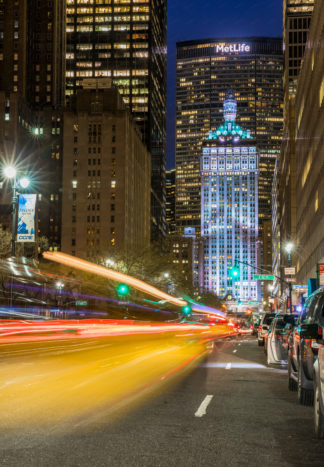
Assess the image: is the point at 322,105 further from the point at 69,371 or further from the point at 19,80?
the point at 19,80

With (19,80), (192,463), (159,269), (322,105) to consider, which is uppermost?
(19,80)

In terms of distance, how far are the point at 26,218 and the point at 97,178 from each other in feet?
395

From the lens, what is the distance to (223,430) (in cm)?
895

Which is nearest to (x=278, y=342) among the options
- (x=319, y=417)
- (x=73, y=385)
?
(x=73, y=385)

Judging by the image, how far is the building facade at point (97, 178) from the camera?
150m

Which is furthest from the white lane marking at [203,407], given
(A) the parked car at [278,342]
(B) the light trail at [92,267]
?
(B) the light trail at [92,267]

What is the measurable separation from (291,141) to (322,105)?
41.3 m

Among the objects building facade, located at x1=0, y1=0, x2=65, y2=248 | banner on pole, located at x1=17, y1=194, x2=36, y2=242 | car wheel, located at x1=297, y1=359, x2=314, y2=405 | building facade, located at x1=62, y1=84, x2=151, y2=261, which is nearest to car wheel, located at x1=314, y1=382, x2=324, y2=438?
car wheel, located at x1=297, y1=359, x2=314, y2=405

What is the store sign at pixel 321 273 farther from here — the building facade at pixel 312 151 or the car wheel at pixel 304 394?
the building facade at pixel 312 151

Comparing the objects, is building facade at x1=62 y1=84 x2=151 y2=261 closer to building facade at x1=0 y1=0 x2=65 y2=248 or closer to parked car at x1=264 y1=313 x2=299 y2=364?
building facade at x1=0 y1=0 x2=65 y2=248

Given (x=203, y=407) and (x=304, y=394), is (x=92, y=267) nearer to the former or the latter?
(x=304, y=394)

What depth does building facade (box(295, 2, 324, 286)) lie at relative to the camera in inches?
2060

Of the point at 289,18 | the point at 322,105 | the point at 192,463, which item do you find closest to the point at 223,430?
the point at 192,463

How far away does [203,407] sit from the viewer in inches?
438
